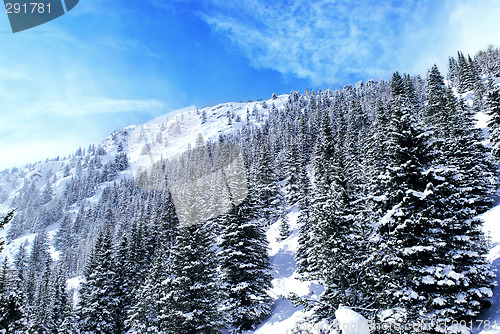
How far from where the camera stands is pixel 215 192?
4294cm

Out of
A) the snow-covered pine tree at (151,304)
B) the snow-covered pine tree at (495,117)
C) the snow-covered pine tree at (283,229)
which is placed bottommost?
the snow-covered pine tree at (151,304)

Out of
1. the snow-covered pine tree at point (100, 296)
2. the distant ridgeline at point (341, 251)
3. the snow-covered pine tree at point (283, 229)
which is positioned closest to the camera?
the distant ridgeline at point (341, 251)

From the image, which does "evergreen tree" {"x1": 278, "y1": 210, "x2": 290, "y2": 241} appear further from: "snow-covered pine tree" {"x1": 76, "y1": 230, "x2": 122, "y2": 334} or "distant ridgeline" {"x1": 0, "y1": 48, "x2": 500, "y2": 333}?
"snow-covered pine tree" {"x1": 76, "y1": 230, "x2": 122, "y2": 334}

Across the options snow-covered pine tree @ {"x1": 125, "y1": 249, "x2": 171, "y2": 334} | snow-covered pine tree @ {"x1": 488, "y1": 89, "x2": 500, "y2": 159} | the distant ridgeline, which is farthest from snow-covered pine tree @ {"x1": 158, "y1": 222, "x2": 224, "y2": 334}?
snow-covered pine tree @ {"x1": 488, "y1": 89, "x2": 500, "y2": 159}

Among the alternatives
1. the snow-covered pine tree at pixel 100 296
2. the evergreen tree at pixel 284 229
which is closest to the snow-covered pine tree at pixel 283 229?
the evergreen tree at pixel 284 229

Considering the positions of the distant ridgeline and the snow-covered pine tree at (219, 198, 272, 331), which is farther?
the snow-covered pine tree at (219, 198, 272, 331)

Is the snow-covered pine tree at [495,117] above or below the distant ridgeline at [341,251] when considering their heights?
above

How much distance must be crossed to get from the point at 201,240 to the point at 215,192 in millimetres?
18501

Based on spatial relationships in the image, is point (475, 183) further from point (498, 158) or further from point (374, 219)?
point (374, 219)

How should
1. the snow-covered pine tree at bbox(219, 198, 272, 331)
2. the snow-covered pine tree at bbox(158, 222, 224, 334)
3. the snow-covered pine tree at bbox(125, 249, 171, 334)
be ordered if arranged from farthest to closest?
the snow-covered pine tree at bbox(125, 249, 171, 334), the snow-covered pine tree at bbox(219, 198, 272, 331), the snow-covered pine tree at bbox(158, 222, 224, 334)

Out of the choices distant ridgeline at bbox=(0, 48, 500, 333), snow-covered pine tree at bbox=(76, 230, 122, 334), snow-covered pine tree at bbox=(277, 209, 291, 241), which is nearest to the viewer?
distant ridgeline at bbox=(0, 48, 500, 333)

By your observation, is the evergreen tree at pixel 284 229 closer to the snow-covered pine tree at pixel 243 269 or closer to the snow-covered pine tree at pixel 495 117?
the snow-covered pine tree at pixel 243 269

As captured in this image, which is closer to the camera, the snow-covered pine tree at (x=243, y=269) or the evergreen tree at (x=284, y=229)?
the snow-covered pine tree at (x=243, y=269)

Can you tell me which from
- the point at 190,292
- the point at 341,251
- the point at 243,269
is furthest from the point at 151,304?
the point at 341,251
